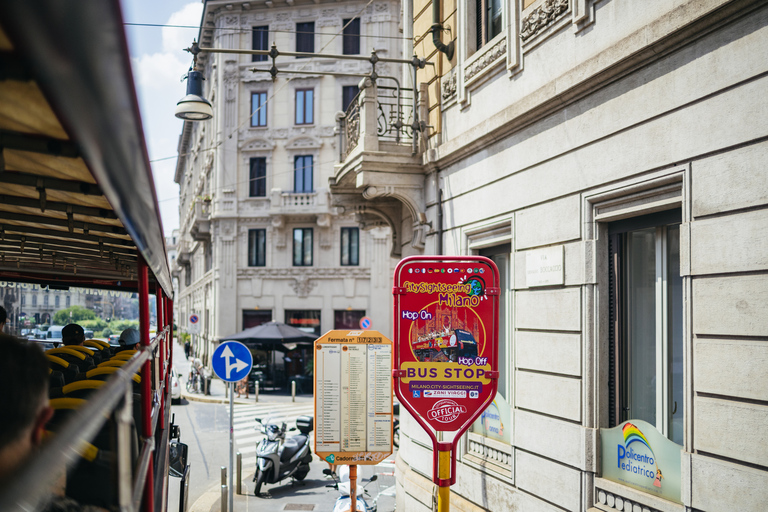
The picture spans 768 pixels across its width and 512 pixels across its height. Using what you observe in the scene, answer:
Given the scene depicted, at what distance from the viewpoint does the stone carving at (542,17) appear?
7166 mm

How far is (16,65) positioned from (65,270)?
→ 24.2 ft

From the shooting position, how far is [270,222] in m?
34.9

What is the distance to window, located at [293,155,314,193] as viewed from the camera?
34.8 meters

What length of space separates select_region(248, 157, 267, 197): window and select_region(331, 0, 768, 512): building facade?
26.0 meters

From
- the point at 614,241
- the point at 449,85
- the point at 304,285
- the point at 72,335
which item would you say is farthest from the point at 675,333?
the point at 304,285

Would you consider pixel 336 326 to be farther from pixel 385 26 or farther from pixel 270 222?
pixel 385 26

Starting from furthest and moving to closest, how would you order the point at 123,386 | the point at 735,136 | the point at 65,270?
the point at 65,270 → the point at 735,136 → the point at 123,386

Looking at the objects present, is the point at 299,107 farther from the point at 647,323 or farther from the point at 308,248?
the point at 647,323

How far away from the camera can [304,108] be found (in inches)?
1374

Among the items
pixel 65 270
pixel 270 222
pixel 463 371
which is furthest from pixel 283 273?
pixel 463 371

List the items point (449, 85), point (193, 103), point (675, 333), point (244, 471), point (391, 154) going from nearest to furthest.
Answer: point (675, 333) < point (449, 85) < point (391, 154) < point (193, 103) < point (244, 471)

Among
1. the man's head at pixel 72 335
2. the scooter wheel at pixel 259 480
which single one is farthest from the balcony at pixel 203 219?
the man's head at pixel 72 335

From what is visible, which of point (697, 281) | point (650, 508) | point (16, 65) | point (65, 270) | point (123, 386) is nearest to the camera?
point (16, 65)

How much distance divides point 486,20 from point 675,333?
522 cm
